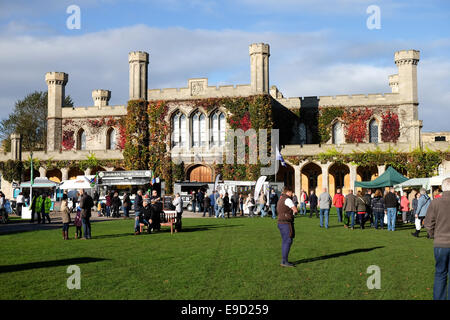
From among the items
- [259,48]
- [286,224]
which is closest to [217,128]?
[259,48]

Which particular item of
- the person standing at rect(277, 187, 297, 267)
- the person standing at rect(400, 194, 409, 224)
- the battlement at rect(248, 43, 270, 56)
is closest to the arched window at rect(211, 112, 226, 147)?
the battlement at rect(248, 43, 270, 56)

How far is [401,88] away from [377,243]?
1276 inches

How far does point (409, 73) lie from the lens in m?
42.7

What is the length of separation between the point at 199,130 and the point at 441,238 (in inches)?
1459

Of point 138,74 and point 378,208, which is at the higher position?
point 138,74

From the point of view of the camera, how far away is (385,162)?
39.6 m

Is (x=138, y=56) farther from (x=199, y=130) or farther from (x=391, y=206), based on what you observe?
(x=391, y=206)

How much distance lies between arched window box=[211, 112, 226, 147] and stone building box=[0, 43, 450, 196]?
28 millimetres

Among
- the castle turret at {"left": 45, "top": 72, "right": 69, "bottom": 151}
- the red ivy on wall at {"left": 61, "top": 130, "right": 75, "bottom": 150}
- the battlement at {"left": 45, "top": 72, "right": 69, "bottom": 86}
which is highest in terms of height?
the battlement at {"left": 45, "top": 72, "right": 69, "bottom": 86}

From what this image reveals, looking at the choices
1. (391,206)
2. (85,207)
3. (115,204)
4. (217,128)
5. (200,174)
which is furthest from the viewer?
(217,128)

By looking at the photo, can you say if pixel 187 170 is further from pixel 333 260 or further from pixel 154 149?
pixel 333 260

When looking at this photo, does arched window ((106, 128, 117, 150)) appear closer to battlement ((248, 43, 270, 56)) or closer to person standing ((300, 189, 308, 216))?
battlement ((248, 43, 270, 56))

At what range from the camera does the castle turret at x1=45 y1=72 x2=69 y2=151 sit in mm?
48531
